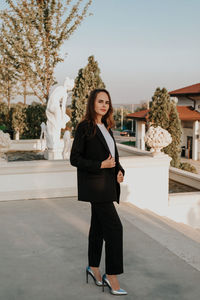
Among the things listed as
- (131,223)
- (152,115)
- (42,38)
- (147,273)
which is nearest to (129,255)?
(147,273)

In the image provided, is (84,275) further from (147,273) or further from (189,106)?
(189,106)

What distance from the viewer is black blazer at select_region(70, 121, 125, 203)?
8.91 feet

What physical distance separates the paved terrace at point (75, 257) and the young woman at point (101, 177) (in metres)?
0.27

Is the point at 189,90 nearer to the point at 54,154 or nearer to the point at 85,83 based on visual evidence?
the point at 85,83

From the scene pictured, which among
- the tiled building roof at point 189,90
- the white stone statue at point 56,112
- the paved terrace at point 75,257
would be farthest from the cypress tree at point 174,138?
the tiled building roof at point 189,90

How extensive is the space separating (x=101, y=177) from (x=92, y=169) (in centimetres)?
11

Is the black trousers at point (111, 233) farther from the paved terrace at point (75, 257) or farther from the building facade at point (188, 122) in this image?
the building facade at point (188, 122)

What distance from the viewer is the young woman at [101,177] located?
2717mm

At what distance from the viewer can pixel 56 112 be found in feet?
35.1

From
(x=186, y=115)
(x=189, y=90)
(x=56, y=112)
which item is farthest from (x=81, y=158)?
(x=189, y=90)

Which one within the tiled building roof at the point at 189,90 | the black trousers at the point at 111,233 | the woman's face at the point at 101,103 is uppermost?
the tiled building roof at the point at 189,90

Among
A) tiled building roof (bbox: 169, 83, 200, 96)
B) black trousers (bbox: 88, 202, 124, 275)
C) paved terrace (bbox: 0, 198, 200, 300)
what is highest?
tiled building roof (bbox: 169, 83, 200, 96)

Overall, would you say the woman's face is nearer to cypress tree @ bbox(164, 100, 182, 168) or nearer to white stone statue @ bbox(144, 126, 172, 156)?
white stone statue @ bbox(144, 126, 172, 156)

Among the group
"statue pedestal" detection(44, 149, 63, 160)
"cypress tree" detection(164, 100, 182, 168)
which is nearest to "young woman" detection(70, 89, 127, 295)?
"statue pedestal" detection(44, 149, 63, 160)
